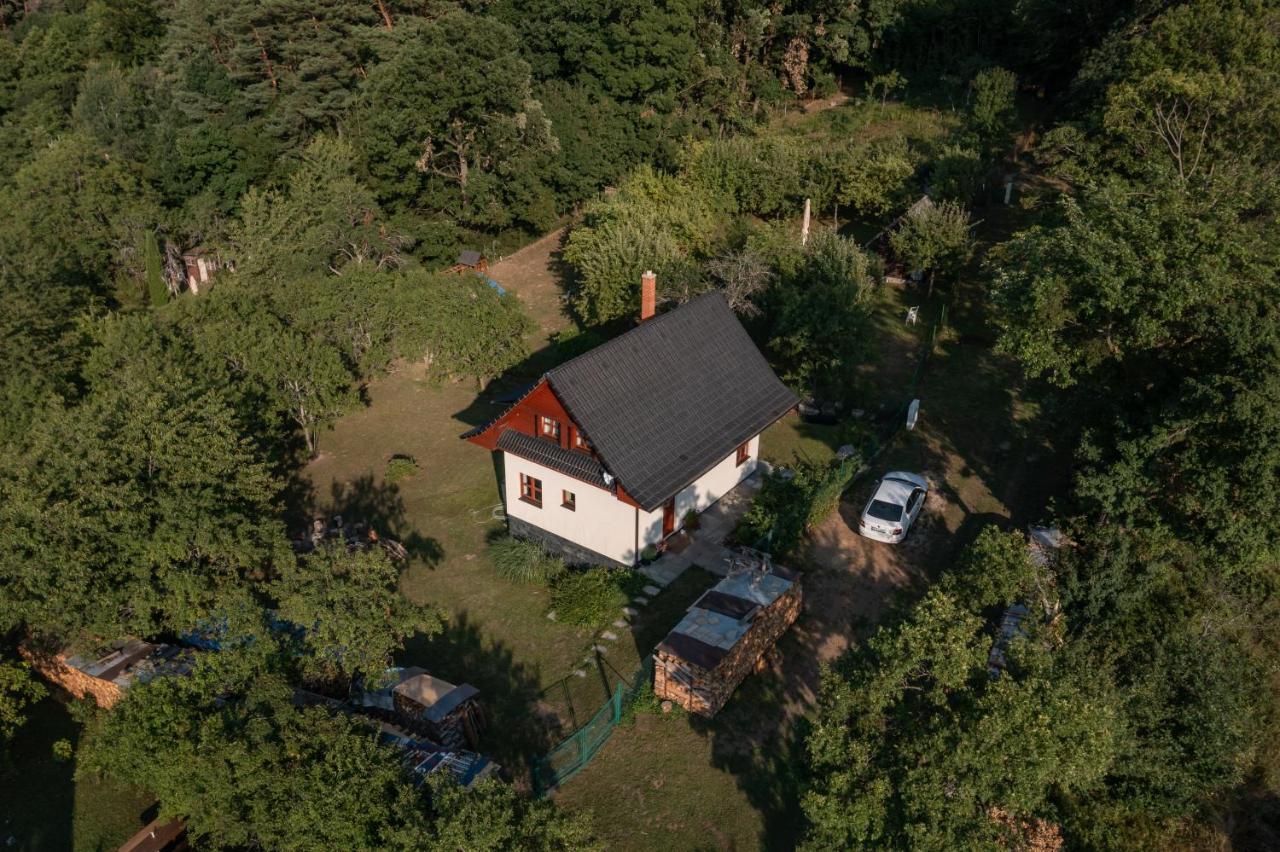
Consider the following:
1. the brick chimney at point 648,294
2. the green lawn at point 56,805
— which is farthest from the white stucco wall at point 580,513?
the green lawn at point 56,805

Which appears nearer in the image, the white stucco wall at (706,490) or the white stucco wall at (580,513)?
the white stucco wall at (580,513)

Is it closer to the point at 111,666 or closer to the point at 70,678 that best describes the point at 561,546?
the point at 111,666

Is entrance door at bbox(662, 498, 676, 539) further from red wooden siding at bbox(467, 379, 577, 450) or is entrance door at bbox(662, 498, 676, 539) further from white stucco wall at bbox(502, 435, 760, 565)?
red wooden siding at bbox(467, 379, 577, 450)

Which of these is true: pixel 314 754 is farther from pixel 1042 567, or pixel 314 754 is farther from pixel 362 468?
pixel 1042 567

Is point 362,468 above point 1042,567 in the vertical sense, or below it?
below

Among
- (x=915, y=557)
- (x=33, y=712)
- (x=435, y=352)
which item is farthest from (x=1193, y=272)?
(x=33, y=712)

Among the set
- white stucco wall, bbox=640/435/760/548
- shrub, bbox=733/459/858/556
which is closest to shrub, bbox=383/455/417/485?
white stucco wall, bbox=640/435/760/548

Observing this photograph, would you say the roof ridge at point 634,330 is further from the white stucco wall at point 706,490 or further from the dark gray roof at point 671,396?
the white stucco wall at point 706,490
